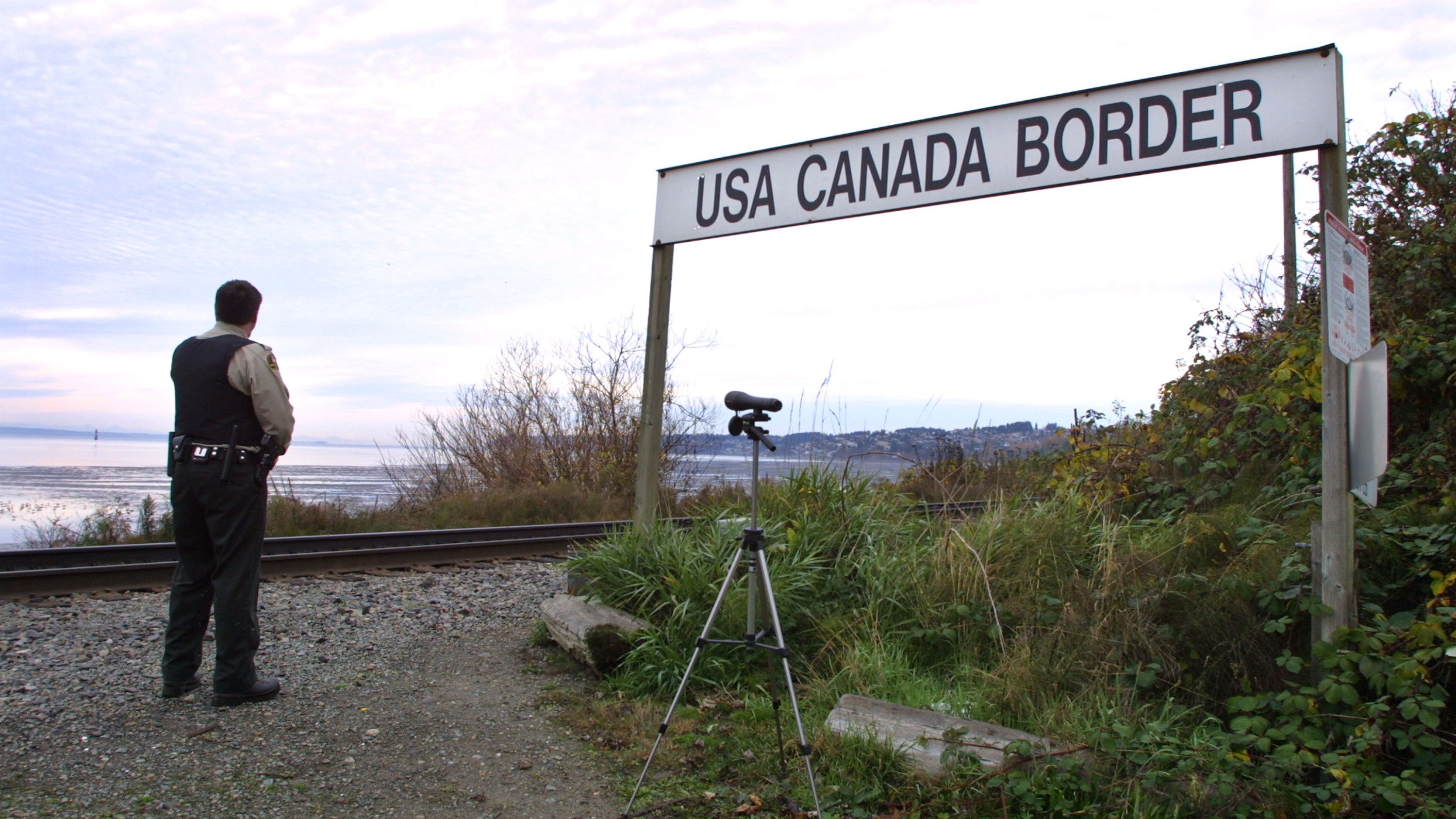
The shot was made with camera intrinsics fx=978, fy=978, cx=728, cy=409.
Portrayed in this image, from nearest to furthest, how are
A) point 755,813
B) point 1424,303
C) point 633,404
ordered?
point 755,813, point 1424,303, point 633,404

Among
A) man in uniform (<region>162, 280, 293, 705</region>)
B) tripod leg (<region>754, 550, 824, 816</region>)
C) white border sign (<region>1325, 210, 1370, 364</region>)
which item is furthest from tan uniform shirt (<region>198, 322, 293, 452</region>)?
white border sign (<region>1325, 210, 1370, 364</region>)

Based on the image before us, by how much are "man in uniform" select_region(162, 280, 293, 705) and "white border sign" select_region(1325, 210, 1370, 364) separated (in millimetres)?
4586

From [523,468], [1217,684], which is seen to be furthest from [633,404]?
[1217,684]

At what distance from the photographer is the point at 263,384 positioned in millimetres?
4602

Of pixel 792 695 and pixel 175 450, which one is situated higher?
pixel 175 450

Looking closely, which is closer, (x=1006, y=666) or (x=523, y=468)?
(x=1006, y=666)

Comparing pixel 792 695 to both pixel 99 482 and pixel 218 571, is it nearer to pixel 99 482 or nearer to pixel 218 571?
pixel 218 571

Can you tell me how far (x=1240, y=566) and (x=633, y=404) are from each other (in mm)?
11503

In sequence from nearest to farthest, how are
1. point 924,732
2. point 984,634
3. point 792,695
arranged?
point 792,695 < point 924,732 < point 984,634

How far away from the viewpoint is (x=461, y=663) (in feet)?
18.1

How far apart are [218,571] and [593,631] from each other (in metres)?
1.84

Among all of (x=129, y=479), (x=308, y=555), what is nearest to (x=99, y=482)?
(x=129, y=479)

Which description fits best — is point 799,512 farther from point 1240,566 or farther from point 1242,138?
point 1242,138

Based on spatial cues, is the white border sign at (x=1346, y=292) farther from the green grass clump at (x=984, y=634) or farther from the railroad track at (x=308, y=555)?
the railroad track at (x=308, y=555)
